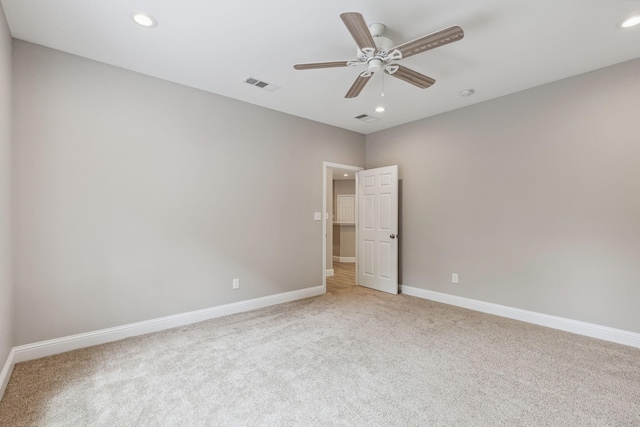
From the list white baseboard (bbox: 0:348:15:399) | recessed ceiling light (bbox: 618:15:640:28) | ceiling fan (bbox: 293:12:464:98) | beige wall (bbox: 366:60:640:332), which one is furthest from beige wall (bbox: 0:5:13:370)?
recessed ceiling light (bbox: 618:15:640:28)

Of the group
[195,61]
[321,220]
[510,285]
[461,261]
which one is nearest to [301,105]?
[195,61]

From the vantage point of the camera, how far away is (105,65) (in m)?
2.88

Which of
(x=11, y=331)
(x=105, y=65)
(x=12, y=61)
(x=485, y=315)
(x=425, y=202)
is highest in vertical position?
(x=105, y=65)

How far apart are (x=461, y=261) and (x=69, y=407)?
4224 millimetres

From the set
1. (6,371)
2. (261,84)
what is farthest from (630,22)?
(6,371)

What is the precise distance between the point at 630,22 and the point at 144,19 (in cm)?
375

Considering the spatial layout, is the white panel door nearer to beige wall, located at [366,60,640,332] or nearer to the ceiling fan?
beige wall, located at [366,60,640,332]

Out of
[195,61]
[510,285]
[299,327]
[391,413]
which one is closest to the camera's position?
[391,413]

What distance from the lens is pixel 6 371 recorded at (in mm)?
2160

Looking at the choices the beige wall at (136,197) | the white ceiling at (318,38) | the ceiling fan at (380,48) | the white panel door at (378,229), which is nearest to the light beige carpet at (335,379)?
the beige wall at (136,197)

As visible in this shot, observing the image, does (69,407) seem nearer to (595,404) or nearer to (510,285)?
(595,404)

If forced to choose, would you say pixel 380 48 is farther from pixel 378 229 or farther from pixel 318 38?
pixel 378 229

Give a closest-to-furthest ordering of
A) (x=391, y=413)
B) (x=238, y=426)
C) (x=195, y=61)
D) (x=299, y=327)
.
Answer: (x=238, y=426) < (x=391, y=413) < (x=195, y=61) < (x=299, y=327)

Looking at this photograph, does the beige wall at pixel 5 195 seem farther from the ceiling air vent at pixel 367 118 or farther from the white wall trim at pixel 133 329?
the ceiling air vent at pixel 367 118
